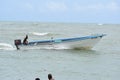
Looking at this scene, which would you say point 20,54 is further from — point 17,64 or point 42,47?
point 17,64

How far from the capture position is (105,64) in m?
26.5

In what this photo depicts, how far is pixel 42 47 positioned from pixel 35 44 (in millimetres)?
693

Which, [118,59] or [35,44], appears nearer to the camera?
[118,59]

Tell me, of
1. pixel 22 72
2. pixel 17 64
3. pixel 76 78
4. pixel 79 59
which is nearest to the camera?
pixel 76 78

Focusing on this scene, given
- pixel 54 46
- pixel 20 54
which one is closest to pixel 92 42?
pixel 54 46

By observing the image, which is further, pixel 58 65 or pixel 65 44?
pixel 65 44

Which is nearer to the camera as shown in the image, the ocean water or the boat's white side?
the ocean water

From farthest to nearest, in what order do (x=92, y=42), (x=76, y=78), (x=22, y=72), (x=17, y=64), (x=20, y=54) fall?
1. (x=92, y=42)
2. (x=20, y=54)
3. (x=17, y=64)
4. (x=22, y=72)
5. (x=76, y=78)

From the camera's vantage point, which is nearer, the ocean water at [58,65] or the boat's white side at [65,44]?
the ocean water at [58,65]

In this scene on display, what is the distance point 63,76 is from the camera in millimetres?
20812

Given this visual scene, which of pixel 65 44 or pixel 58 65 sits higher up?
pixel 65 44

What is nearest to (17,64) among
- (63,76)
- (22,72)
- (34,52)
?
(22,72)

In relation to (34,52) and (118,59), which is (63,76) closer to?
(118,59)

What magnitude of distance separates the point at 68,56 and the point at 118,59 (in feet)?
12.7
